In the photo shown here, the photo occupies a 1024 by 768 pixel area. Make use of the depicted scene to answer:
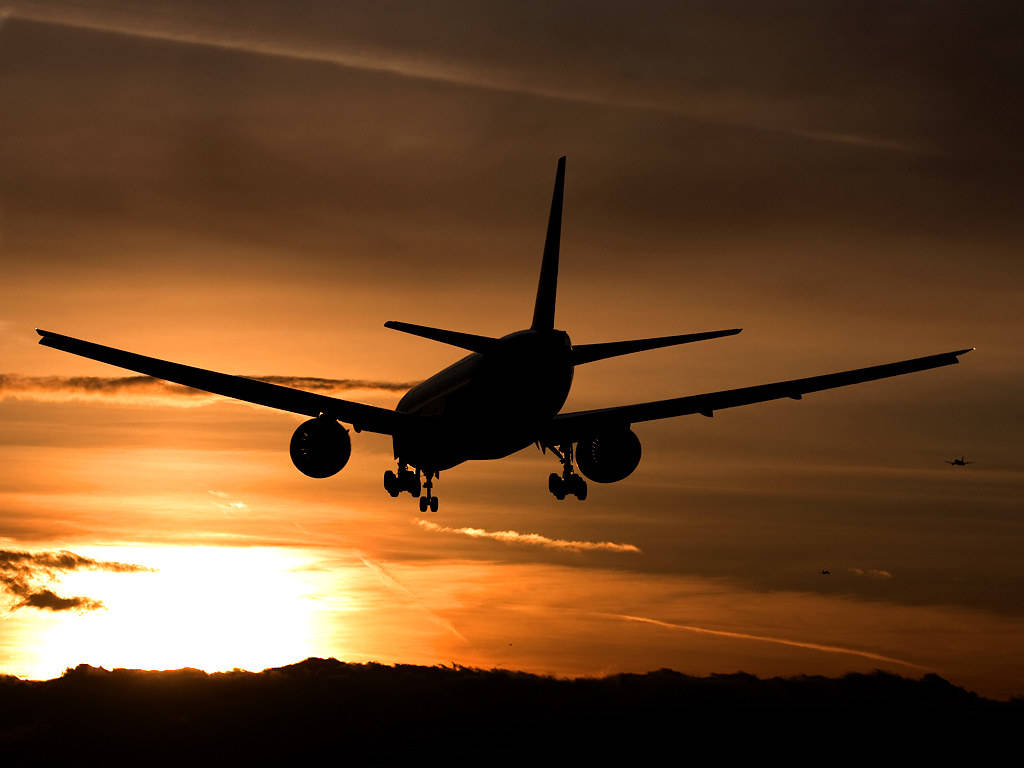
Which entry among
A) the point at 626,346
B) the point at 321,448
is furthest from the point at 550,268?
the point at 321,448

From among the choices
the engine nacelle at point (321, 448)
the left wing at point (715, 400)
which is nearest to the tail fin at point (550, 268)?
the left wing at point (715, 400)

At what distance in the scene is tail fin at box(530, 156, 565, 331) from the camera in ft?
158

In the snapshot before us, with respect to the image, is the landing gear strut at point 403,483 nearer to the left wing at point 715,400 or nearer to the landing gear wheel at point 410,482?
the landing gear wheel at point 410,482

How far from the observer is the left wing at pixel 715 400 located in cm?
4466

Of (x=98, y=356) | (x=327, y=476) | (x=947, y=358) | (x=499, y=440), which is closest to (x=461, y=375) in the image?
(x=499, y=440)

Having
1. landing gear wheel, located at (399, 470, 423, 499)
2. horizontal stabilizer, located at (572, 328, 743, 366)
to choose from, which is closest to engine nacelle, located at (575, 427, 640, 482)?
horizontal stabilizer, located at (572, 328, 743, 366)

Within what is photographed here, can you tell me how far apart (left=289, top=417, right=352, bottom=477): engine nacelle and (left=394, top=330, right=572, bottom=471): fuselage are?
9.33 feet

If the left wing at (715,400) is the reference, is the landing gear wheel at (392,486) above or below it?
below

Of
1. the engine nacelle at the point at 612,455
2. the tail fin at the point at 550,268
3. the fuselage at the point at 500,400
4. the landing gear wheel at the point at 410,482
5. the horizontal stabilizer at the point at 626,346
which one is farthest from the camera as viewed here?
the landing gear wheel at the point at 410,482

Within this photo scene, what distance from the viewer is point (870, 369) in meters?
45.4

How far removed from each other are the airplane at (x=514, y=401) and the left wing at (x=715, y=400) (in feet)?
0.14

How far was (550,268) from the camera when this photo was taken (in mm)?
49281

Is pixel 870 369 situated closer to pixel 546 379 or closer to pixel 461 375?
pixel 546 379

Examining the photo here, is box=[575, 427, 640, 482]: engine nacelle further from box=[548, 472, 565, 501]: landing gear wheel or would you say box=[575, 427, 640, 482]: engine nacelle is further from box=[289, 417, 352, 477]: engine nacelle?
box=[289, 417, 352, 477]: engine nacelle
